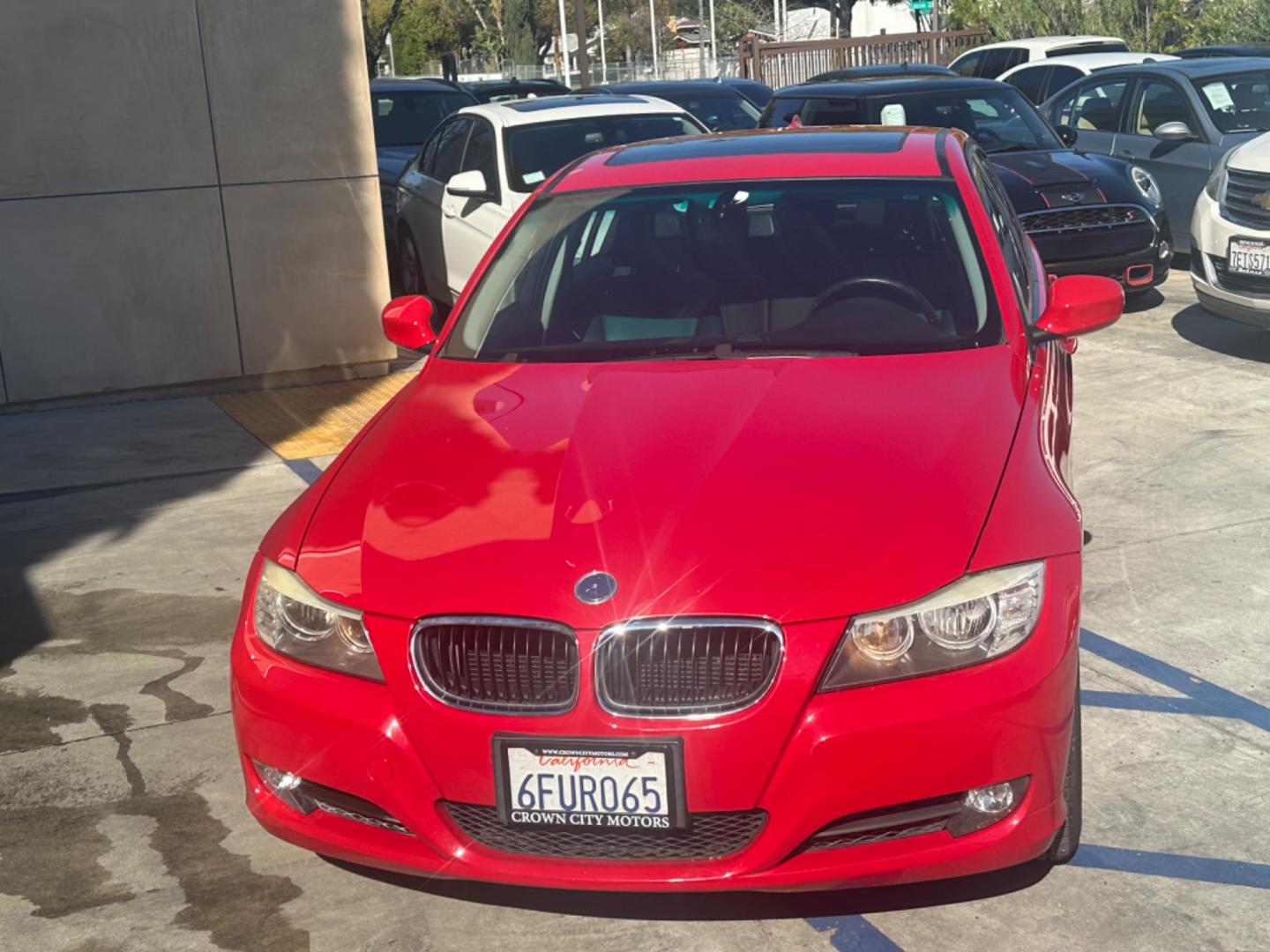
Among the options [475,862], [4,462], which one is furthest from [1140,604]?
[4,462]

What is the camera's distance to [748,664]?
3.21 metres

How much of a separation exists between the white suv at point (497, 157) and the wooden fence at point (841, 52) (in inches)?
762

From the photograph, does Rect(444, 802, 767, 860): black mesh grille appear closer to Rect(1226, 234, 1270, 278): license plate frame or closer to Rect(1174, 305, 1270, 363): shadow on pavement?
Rect(1226, 234, 1270, 278): license plate frame

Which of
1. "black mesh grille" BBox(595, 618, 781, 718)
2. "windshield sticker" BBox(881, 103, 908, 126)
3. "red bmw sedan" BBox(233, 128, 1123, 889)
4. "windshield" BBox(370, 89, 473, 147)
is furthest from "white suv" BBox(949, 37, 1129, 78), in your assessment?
"black mesh grille" BBox(595, 618, 781, 718)

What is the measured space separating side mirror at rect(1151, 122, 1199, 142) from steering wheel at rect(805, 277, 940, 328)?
8.19 m

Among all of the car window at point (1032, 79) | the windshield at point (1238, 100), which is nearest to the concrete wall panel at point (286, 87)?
the windshield at point (1238, 100)

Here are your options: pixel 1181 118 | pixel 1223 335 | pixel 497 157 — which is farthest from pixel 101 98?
pixel 1181 118

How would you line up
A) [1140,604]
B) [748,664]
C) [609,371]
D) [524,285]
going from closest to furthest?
1. [748,664]
2. [609,371]
3. [524,285]
4. [1140,604]

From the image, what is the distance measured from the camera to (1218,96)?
1228 cm

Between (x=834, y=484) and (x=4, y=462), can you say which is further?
(x=4, y=462)

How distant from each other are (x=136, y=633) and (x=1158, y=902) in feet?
11.9

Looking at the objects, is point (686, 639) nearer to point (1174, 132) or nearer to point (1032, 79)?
point (1174, 132)

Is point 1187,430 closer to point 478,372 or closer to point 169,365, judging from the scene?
point 478,372

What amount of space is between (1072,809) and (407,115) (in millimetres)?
13661
